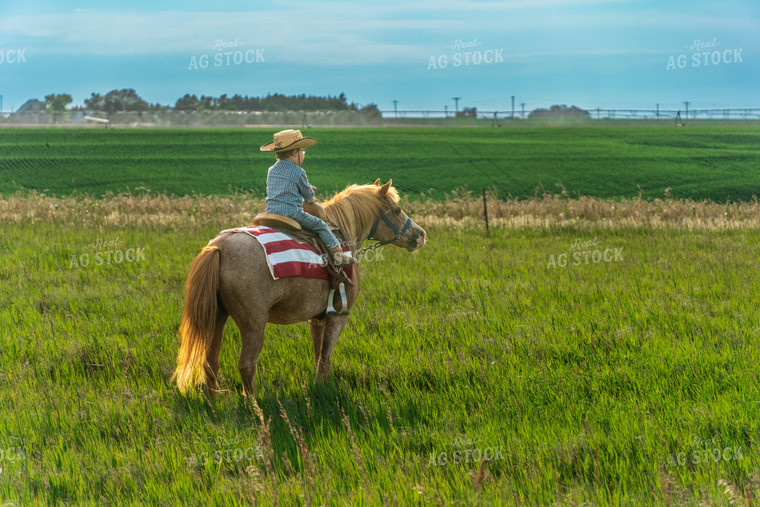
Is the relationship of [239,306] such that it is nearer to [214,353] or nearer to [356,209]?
[214,353]

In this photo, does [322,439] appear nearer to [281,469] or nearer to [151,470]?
[281,469]

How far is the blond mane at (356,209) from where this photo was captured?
704cm

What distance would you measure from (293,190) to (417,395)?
223 centimetres

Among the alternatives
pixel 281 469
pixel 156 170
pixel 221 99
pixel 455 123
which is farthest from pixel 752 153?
pixel 221 99

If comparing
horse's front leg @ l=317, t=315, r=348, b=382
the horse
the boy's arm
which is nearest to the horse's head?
the horse

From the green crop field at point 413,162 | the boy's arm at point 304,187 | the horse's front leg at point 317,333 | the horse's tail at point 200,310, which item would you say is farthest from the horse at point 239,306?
the green crop field at point 413,162

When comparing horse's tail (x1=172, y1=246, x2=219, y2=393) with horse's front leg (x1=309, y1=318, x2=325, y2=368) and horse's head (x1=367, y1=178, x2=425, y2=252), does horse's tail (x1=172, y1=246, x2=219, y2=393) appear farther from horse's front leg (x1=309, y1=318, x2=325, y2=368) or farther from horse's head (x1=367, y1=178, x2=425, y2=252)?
horse's head (x1=367, y1=178, x2=425, y2=252)

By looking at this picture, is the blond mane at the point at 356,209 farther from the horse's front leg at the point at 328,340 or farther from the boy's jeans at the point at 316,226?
the horse's front leg at the point at 328,340

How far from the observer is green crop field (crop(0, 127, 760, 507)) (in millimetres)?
4602

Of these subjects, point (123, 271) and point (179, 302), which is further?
point (123, 271)

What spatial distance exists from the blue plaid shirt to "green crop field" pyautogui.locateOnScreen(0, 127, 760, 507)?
5.42 ft

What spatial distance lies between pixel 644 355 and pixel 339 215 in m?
3.60

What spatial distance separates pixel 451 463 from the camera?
4.79 metres

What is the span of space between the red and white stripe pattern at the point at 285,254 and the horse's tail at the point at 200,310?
402 mm
